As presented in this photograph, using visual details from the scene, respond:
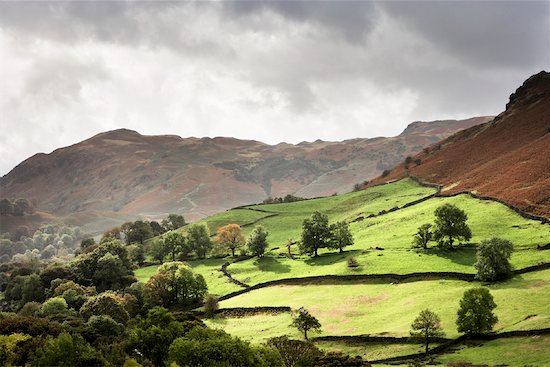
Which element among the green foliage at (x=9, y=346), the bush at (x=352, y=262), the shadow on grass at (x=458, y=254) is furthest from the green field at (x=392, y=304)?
the green foliage at (x=9, y=346)

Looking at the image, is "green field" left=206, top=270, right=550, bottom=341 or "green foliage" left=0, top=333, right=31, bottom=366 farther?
"green field" left=206, top=270, right=550, bottom=341

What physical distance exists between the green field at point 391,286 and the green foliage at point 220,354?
14.6m

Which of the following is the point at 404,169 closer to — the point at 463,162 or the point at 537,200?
the point at 463,162

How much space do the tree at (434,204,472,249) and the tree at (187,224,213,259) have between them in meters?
63.8

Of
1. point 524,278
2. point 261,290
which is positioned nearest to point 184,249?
point 261,290

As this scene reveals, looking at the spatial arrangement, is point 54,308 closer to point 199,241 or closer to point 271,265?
point 271,265

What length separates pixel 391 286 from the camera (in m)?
80.9

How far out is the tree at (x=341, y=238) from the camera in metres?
108

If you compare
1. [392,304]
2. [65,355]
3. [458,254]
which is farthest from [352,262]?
[65,355]

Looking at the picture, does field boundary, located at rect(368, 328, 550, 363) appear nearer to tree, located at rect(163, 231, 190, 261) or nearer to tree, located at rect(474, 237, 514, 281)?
tree, located at rect(474, 237, 514, 281)

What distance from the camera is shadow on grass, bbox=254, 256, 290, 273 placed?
106 m

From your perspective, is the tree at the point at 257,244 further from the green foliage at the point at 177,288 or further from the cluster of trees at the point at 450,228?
the cluster of trees at the point at 450,228

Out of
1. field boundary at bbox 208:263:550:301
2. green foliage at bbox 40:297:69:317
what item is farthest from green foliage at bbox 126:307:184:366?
field boundary at bbox 208:263:550:301

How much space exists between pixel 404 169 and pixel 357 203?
112 feet
